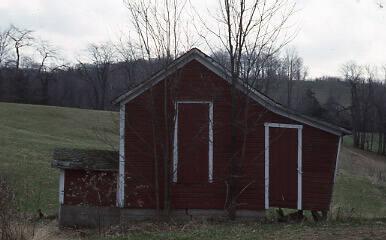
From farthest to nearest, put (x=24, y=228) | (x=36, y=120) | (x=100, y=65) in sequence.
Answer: (x=100, y=65) < (x=36, y=120) < (x=24, y=228)

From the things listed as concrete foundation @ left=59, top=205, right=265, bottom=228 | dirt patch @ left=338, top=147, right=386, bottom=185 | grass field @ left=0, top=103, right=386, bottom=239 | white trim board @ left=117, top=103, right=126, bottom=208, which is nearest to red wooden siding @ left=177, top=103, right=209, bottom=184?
concrete foundation @ left=59, top=205, right=265, bottom=228

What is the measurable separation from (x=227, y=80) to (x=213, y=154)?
2.26 metres

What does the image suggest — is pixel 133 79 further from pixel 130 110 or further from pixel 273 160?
pixel 273 160

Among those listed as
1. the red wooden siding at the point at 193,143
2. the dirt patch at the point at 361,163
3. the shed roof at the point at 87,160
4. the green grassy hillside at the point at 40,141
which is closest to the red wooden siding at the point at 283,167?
the red wooden siding at the point at 193,143

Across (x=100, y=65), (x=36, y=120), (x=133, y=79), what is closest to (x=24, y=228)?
(x=133, y=79)

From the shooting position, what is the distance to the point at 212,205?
16.5 meters

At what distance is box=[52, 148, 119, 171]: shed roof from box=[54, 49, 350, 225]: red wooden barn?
0.22ft

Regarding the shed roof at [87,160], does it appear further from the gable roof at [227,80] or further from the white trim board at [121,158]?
the gable roof at [227,80]

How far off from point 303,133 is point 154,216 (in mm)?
5104

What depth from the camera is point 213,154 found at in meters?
16.5

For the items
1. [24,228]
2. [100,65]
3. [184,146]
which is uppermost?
[100,65]

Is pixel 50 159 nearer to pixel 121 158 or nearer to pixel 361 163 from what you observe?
pixel 121 158

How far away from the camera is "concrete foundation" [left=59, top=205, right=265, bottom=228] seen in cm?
1642

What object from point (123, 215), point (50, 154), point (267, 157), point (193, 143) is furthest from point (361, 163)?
point (123, 215)
